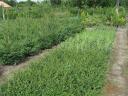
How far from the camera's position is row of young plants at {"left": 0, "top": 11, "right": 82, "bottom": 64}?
35.2ft

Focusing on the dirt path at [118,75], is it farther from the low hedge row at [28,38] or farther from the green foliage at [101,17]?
the green foliage at [101,17]

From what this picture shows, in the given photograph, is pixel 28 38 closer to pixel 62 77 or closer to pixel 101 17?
pixel 62 77

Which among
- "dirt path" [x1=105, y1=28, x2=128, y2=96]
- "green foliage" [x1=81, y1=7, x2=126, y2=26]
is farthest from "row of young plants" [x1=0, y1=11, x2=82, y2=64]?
"green foliage" [x1=81, y1=7, x2=126, y2=26]

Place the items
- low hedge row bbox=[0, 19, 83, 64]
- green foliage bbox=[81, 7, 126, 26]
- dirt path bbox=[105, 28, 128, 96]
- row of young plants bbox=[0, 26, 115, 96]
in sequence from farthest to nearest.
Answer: green foliage bbox=[81, 7, 126, 26] < low hedge row bbox=[0, 19, 83, 64] < dirt path bbox=[105, 28, 128, 96] < row of young plants bbox=[0, 26, 115, 96]

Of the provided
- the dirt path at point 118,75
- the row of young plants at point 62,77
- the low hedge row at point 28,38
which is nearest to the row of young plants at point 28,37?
the low hedge row at point 28,38

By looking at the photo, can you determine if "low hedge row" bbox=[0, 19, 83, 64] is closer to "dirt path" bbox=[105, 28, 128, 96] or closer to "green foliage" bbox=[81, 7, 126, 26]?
"dirt path" bbox=[105, 28, 128, 96]

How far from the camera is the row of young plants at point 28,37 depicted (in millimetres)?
10719

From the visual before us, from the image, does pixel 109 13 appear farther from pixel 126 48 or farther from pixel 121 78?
pixel 121 78

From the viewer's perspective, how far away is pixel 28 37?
41.8 feet

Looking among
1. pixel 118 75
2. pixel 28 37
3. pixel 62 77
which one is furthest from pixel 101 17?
pixel 62 77

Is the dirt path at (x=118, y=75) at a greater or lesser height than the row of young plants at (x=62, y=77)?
lesser

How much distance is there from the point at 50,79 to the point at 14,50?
→ 3.54 metres

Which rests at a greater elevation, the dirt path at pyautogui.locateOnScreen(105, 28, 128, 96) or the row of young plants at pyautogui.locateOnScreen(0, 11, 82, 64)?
the row of young plants at pyautogui.locateOnScreen(0, 11, 82, 64)

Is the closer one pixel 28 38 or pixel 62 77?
pixel 62 77
